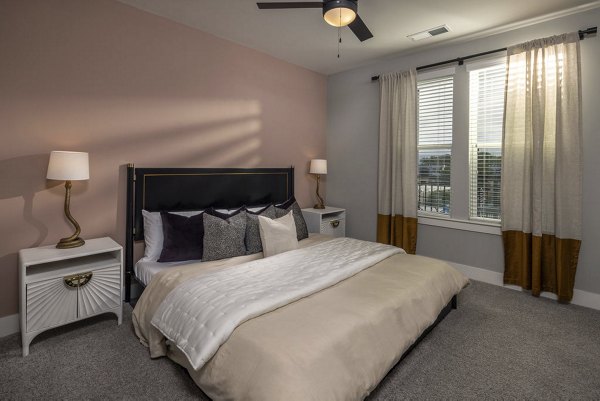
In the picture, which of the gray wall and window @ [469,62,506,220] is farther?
window @ [469,62,506,220]

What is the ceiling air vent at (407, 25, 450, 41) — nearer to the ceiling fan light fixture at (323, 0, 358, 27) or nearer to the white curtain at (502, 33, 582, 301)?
the white curtain at (502, 33, 582, 301)

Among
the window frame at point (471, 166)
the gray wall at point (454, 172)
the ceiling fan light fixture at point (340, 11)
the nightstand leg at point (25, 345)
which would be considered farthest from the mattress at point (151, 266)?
the window frame at point (471, 166)

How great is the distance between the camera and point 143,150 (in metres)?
3.02

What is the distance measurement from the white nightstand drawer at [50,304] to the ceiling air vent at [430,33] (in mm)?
3963

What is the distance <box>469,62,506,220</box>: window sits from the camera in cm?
342

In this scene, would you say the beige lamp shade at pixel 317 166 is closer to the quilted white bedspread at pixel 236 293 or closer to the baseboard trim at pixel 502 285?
the quilted white bedspread at pixel 236 293

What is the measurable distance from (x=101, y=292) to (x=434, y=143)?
3785 mm

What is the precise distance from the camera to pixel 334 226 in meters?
4.46

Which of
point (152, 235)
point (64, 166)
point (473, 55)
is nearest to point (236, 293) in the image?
point (152, 235)

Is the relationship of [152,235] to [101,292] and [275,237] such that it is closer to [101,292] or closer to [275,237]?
[101,292]

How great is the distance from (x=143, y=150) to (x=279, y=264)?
5.70ft

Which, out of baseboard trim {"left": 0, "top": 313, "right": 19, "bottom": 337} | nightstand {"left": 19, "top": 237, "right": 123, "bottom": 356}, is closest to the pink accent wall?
baseboard trim {"left": 0, "top": 313, "right": 19, "bottom": 337}

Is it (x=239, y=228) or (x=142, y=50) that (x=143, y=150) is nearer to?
(x=142, y=50)

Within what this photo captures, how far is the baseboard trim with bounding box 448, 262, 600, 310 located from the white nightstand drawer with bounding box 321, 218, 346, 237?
4.95 feet
